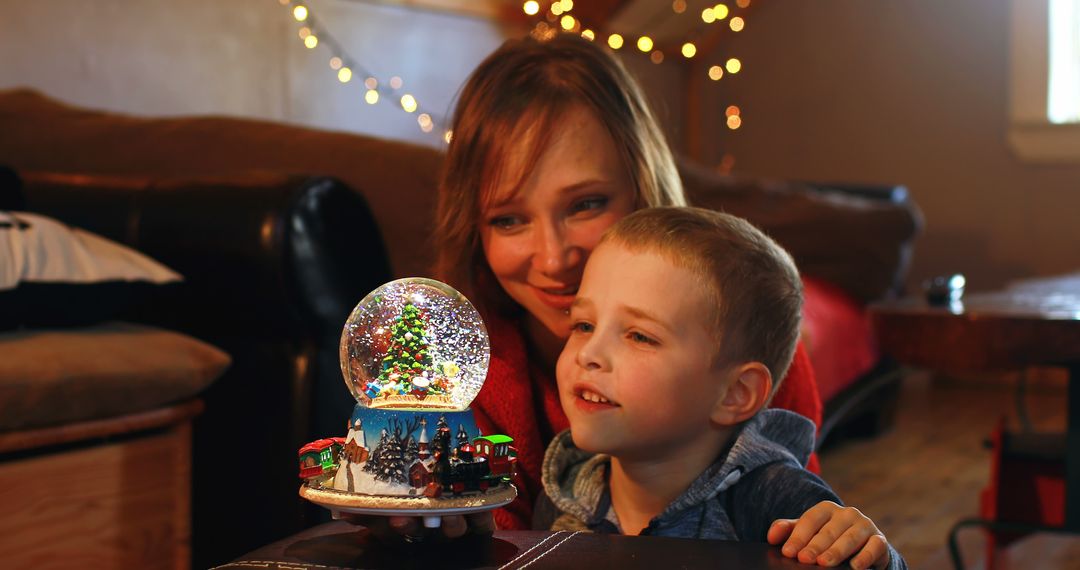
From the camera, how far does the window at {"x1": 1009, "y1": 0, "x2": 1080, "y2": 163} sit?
5008mm

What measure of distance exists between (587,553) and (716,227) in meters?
0.38

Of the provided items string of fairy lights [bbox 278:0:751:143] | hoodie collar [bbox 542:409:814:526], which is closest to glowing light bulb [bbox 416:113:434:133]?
string of fairy lights [bbox 278:0:751:143]

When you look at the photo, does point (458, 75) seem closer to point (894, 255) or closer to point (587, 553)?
point (894, 255)

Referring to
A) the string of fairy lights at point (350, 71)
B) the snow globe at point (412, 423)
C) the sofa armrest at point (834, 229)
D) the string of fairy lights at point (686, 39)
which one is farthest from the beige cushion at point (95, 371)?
the string of fairy lights at point (686, 39)

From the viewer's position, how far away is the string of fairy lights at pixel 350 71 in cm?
375

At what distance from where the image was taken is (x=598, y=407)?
0.98m

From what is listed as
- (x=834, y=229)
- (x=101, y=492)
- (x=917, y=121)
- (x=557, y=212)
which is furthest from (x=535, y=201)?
(x=917, y=121)

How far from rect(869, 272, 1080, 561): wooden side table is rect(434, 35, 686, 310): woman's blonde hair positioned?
751mm

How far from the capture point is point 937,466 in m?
3.54

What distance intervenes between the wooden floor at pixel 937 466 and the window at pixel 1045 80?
1.01 m

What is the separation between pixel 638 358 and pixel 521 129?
421 mm

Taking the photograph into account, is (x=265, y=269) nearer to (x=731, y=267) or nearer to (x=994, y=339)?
(x=731, y=267)

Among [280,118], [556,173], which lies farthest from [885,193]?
[556,173]

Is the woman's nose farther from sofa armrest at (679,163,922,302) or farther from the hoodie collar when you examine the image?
sofa armrest at (679,163,922,302)
